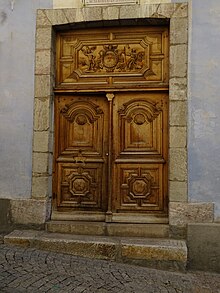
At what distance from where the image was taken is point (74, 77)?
17.4ft

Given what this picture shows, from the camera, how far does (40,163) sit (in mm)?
5055

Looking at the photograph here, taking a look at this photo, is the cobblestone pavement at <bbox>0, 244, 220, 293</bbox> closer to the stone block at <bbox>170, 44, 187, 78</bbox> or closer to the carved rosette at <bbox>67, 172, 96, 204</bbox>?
the carved rosette at <bbox>67, 172, 96, 204</bbox>

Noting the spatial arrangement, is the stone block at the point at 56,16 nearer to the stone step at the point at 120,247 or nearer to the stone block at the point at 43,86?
the stone block at the point at 43,86

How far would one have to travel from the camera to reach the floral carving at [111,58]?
17.0 feet

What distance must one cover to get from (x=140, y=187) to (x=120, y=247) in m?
0.99

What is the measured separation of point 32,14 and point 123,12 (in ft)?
4.45

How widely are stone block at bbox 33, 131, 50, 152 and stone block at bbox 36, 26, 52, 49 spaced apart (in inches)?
50.2

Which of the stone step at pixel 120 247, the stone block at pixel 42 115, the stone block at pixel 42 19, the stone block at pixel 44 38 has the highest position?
the stone block at pixel 42 19

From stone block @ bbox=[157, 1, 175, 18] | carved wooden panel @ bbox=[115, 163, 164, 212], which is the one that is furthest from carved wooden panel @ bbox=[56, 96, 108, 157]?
stone block @ bbox=[157, 1, 175, 18]

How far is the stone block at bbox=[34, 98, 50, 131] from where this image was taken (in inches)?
201

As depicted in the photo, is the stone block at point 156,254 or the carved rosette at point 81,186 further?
the carved rosette at point 81,186

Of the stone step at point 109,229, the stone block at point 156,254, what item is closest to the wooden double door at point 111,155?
the stone step at point 109,229

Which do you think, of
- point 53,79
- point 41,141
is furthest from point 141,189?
point 53,79

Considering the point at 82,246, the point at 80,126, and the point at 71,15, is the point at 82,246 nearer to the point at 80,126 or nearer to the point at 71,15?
the point at 80,126
